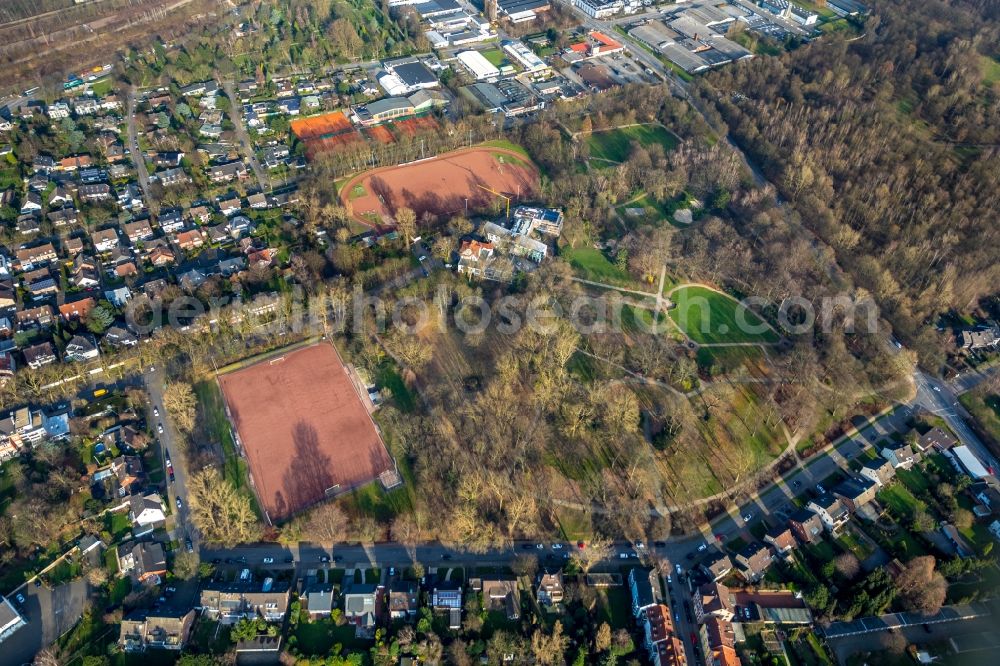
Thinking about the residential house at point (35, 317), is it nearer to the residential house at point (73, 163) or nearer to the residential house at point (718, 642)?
the residential house at point (73, 163)

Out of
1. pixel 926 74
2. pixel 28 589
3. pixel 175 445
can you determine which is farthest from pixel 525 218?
pixel 926 74

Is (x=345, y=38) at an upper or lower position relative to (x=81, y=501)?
upper

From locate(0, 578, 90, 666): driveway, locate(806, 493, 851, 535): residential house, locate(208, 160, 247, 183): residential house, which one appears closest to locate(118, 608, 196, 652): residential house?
locate(0, 578, 90, 666): driveway

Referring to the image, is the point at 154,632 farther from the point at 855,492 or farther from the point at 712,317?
the point at 712,317

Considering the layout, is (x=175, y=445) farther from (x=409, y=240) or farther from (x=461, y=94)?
(x=461, y=94)

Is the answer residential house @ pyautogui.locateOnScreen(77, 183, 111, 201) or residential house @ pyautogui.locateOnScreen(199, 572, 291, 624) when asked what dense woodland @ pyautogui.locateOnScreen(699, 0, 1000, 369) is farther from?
residential house @ pyautogui.locateOnScreen(77, 183, 111, 201)
